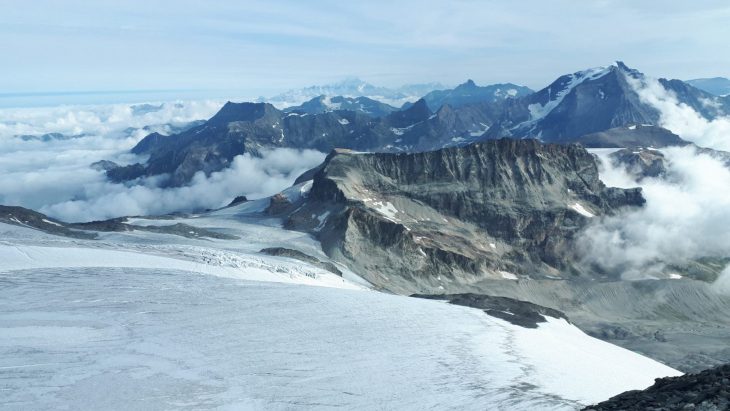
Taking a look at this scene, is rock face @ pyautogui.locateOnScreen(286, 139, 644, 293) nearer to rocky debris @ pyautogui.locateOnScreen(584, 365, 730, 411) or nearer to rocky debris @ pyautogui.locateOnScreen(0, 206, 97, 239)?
rocky debris @ pyautogui.locateOnScreen(0, 206, 97, 239)

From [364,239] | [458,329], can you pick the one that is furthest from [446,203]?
[458,329]

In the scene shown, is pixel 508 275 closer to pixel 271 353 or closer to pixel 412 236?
pixel 412 236

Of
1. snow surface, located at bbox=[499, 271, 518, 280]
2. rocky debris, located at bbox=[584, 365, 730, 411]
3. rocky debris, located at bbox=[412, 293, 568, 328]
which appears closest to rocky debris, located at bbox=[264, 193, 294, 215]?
snow surface, located at bbox=[499, 271, 518, 280]

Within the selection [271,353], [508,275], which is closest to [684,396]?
[271,353]

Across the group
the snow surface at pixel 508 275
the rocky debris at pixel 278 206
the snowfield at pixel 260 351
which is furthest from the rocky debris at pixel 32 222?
the snow surface at pixel 508 275

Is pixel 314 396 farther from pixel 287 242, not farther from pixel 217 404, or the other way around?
pixel 287 242
